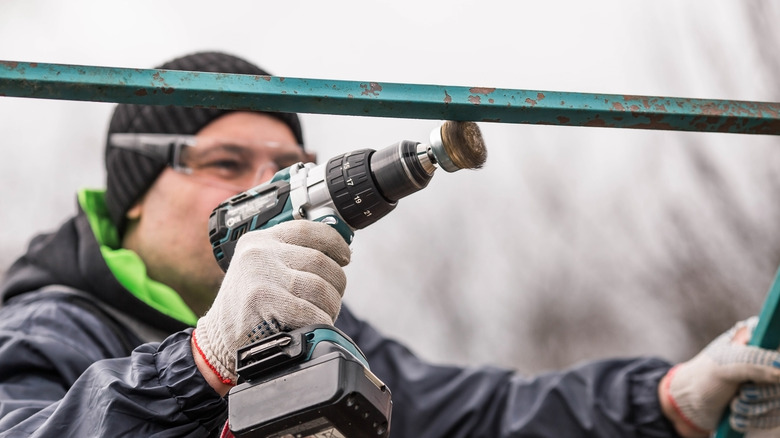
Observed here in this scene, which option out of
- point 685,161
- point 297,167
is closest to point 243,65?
point 297,167

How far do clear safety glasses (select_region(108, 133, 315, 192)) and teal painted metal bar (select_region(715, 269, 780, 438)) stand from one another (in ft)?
A: 4.60

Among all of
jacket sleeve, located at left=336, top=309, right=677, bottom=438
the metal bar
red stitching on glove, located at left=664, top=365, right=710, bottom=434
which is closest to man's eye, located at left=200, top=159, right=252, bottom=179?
jacket sleeve, located at left=336, top=309, right=677, bottom=438

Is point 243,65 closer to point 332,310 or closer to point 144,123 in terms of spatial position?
point 144,123

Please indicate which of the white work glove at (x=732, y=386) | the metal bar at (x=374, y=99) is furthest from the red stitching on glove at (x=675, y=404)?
the metal bar at (x=374, y=99)

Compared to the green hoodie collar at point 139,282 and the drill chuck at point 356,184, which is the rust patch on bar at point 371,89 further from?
the green hoodie collar at point 139,282

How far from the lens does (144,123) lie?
309cm

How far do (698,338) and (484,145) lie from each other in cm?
310

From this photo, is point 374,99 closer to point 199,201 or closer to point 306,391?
point 306,391

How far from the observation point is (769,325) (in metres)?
2.32

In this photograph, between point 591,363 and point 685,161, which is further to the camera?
point 685,161

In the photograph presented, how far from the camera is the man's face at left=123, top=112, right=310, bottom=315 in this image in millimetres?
2904

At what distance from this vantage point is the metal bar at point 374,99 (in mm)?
1646

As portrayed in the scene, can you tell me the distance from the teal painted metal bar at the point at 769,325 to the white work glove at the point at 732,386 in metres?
0.02

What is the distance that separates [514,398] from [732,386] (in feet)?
2.43
